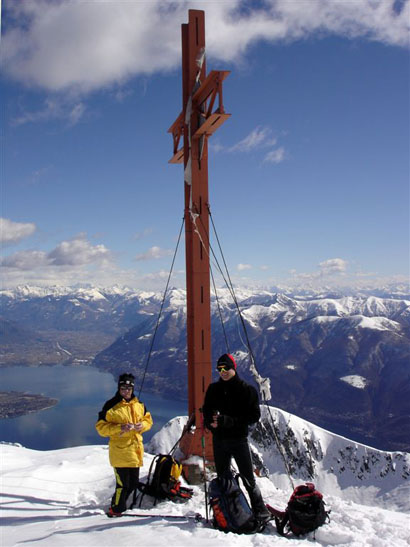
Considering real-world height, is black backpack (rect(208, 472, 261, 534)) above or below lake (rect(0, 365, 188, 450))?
above

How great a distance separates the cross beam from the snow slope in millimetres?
1822

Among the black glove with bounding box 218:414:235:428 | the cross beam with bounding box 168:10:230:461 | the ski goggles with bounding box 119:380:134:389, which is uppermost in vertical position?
the cross beam with bounding box 168:10:230:461

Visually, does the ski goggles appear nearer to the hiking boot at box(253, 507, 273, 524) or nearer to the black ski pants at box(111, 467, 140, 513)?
the black ski pants at box(111, 467, 140, 513)

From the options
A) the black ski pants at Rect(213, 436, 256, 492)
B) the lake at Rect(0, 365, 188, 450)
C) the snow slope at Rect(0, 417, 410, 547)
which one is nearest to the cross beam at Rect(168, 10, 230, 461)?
the snow slope at Rect(0, 417, 410, 547)

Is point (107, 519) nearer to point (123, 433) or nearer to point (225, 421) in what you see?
point (123, 433)

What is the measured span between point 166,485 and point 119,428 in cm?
147

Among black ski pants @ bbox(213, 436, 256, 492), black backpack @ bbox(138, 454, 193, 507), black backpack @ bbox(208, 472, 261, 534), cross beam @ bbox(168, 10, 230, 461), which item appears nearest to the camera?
black backpack @ bbox(208, 472, 261, 534)

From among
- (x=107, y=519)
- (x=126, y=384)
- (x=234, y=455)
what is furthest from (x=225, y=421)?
(x=107, y=519)

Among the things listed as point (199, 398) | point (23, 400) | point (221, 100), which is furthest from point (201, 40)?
point (23, 400)

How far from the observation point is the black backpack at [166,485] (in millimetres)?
6336

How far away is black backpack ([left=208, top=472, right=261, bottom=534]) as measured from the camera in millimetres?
4871

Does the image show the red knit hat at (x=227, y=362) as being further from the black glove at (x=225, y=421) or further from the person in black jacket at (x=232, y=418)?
the black glove at (x=225, y=421)

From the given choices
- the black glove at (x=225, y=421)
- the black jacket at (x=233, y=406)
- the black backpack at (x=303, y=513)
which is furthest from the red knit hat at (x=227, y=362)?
the black backpack at (x=303, y=513)

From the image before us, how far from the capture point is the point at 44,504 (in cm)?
673
